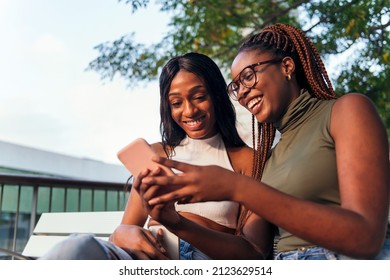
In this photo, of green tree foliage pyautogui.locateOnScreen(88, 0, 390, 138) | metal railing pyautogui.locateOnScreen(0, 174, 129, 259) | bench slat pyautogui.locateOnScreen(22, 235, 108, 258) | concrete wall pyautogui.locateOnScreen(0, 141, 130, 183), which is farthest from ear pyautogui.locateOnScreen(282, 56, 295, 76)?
concrete wall pyautogui.locateOnScreen(0, 141, 130, 183)

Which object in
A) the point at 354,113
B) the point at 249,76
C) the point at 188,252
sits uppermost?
the point at 249,76

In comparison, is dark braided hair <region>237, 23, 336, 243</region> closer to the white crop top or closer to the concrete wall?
the white crop top

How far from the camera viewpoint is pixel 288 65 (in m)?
1.36

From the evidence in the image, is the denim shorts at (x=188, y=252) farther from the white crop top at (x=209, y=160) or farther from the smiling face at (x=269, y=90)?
the smiling face at (x=269, y=90)

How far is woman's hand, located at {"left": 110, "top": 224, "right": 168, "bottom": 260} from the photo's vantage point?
4.11ft

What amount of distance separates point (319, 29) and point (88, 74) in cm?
189

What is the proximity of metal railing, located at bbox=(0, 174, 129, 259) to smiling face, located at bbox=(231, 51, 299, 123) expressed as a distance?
201 centimetres

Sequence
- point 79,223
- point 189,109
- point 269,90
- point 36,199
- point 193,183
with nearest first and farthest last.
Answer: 1. point 193,183
2. point 269,90
3. point 189,109
4. point 79,223
5. point 36,199

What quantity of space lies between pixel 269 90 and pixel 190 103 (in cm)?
37

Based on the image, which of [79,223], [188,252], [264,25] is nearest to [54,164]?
[264,25]

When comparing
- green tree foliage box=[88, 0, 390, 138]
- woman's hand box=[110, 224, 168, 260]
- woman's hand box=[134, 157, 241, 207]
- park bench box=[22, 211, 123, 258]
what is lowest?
park bench box=[22, 211, 123, 258]

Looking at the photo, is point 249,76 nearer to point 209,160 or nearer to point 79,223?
point 209,160

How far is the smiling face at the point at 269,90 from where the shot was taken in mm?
1333
